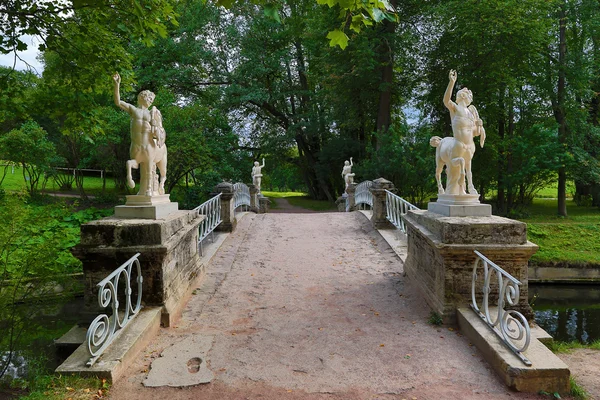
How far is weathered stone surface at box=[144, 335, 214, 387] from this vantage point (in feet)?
11.1

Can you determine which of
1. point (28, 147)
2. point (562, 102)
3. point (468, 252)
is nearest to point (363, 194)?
point (468, 252)

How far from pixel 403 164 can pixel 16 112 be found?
12.5 meters

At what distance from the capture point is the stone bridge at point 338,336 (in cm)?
326

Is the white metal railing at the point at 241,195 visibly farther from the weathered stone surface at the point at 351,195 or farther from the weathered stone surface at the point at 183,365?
the weathered stone surface at the point at 183,365

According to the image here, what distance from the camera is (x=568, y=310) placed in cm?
993

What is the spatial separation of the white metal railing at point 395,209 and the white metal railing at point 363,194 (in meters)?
3.48

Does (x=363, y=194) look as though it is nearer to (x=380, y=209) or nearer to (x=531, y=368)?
(x=380, y=209)

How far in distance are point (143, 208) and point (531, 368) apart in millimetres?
4101

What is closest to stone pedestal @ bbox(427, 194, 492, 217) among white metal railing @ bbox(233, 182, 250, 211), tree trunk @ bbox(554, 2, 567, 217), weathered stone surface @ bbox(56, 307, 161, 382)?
weathered stone surface @ bbox(56, 307, 161, 382)

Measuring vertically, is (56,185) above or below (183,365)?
above

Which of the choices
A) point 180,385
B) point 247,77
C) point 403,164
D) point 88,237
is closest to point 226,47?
point 247,77

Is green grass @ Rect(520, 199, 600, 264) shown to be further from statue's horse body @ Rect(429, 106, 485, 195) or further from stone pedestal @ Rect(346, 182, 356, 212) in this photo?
statue's horse body @ Rect(429, 106, 485, 195)

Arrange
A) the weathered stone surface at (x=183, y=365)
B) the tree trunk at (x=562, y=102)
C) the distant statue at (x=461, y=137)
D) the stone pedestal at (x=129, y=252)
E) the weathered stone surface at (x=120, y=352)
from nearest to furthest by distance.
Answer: the weathered stone surface at (x=120, y=352) → the weathered stone surface at (x=183, y=365) → the stone pedestal at (x=129, y=252) → the distant statue at (x=461, y=137) → the tree trunk at (x=562, y=102)

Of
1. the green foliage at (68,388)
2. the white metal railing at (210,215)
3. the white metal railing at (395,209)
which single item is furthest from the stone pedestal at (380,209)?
the green foliage at (68,388)
